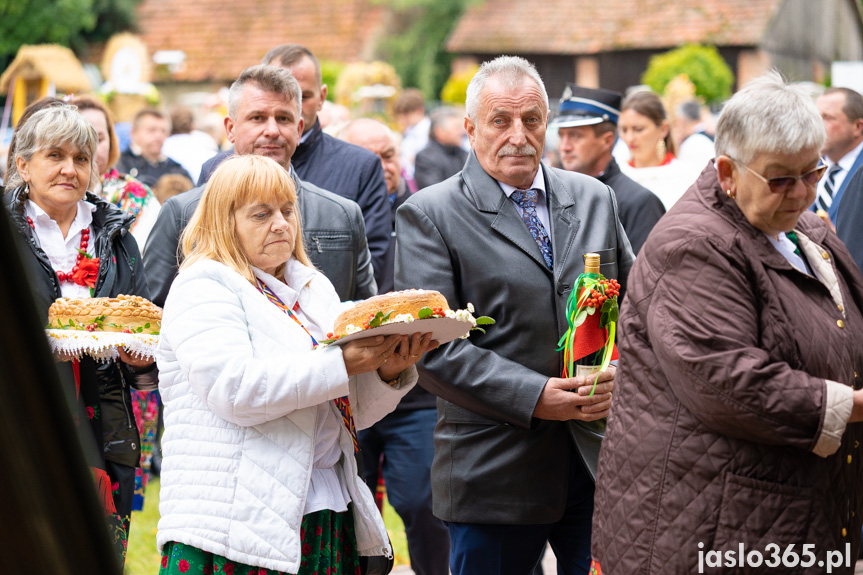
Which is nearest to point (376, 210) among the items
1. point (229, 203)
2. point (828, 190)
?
point (229, 203)

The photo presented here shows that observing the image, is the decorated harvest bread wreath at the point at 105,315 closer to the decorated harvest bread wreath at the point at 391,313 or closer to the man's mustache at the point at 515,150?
the decorated harvest bread wreath at the point at 391,313

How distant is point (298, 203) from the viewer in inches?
165

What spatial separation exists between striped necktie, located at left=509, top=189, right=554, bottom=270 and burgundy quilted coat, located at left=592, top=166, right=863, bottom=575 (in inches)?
36.4

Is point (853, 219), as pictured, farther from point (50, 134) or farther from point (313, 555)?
point (50, 134)

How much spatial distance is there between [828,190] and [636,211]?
2541 mm

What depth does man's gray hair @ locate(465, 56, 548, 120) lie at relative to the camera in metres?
3.58

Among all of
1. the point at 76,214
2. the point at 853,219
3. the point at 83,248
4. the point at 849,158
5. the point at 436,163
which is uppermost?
the point at 76,214

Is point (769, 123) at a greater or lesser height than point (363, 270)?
greater

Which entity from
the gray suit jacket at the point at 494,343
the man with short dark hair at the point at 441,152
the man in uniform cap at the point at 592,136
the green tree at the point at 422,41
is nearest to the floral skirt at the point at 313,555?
the gray suit jacket at the point at 494,343

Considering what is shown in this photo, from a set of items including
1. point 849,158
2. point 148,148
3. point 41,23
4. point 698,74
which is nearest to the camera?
point 849,158

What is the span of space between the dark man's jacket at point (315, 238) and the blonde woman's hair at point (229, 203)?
1021 millimetres

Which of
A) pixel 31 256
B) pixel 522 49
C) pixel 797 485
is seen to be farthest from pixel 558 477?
pixel 522 49

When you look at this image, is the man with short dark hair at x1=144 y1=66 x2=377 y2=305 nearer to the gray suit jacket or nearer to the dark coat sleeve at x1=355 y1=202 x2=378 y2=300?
the dark coat sleeve at x1=355 y1=202 x2=378 y2=300

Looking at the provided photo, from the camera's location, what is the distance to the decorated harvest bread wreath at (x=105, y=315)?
3322 mm
